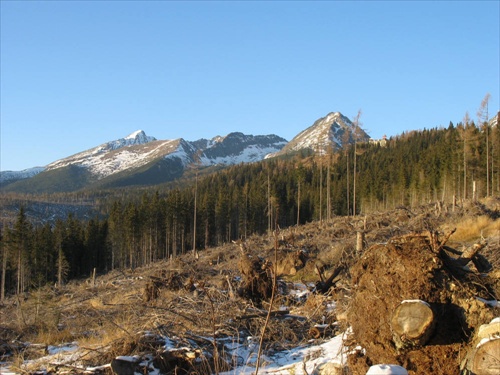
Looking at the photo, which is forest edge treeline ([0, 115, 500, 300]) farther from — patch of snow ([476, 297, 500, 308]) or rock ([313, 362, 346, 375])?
patch of snow ([476, 297, 500, 308])

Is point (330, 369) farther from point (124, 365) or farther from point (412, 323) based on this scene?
point (124, 365)

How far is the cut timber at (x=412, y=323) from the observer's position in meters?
4.38

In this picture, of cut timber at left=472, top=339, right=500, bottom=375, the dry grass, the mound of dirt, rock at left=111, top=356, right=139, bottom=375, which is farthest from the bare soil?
the dry grass

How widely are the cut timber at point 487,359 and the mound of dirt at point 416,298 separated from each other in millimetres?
755

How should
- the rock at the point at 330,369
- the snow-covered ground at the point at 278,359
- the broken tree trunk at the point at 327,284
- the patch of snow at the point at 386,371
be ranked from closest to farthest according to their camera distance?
1. the patch of snow at the point at 386,371
2. the rock at the point at 330,369
3. the snow-covered ground at the point at 278,359
4. the broken tree trunk at the point at 327,284

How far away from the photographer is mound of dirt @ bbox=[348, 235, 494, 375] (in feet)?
15.0

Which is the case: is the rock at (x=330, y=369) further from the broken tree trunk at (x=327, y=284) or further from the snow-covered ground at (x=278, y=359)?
the broken tree trunk at (x=327, y=284)

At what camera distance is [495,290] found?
5.04 meters

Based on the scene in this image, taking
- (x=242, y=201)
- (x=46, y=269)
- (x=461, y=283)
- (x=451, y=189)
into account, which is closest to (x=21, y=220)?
(x=46, y=269)

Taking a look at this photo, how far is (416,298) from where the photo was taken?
4766 mm

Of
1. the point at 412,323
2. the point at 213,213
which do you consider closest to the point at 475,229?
the point at 412,323

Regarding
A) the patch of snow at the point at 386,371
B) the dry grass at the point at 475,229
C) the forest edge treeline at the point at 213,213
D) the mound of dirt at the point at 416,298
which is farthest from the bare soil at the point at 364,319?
the forest edge treeline at the point at 213,213

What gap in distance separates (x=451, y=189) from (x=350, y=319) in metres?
58.7

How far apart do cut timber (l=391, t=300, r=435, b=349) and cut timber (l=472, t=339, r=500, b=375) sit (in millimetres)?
642
